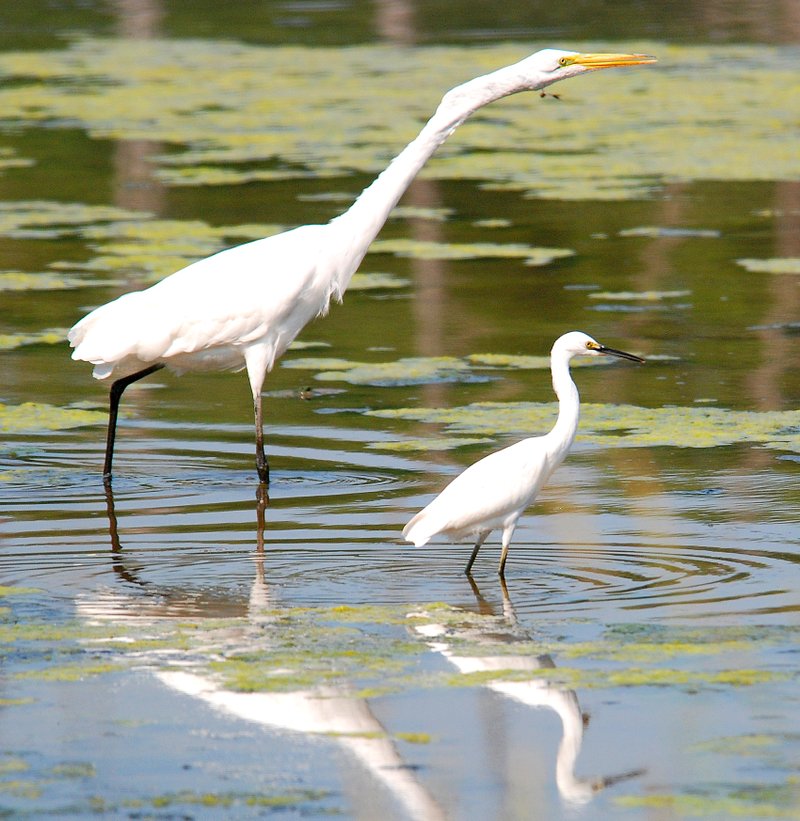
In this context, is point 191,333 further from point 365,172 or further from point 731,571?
point 365,172

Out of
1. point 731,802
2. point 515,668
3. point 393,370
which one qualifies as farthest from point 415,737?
point 393,370

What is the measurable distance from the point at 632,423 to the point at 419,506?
5.79 ft

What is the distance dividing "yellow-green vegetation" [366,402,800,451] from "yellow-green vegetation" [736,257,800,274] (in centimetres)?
404

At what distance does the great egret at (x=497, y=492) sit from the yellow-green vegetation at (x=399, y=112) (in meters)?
9.54

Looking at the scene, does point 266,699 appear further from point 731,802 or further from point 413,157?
point 413,157

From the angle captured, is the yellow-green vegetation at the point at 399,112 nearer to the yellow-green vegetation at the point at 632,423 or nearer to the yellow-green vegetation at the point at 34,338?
the yellow-green vegetation at the point at 34,338

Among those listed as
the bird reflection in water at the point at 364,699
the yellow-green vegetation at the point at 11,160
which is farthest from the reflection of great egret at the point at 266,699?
the yellow-green vegetation at the point at 11,160

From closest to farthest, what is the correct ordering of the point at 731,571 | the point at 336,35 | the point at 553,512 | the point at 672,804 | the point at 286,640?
1. the point at 672,804
2. the point at 286,640
3. the point at 731,571
4. the point at 553,512
5. the point at 336,35

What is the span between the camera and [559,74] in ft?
27.7

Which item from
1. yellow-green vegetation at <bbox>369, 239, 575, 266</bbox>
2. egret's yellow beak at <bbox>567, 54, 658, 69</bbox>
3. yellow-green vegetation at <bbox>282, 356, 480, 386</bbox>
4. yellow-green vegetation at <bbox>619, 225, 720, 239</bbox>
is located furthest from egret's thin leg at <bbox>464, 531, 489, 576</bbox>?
yellow-green vegetation at <bbox>619, 225, 720, 239</bbox>

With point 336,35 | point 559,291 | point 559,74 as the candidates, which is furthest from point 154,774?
point 336,35

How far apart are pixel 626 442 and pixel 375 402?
1583mm

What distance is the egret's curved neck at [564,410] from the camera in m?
6.88

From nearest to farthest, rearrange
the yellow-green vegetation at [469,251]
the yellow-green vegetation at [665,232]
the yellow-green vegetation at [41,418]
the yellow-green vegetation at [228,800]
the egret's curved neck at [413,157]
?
the yellow-green vegetation at [228,800] → the egret's curved neck at [413,157] → the yellow-green vegetation at [41,418] → the yellow-green vegetation at [469,251] → the yellow-green vegetation at [665,232]
